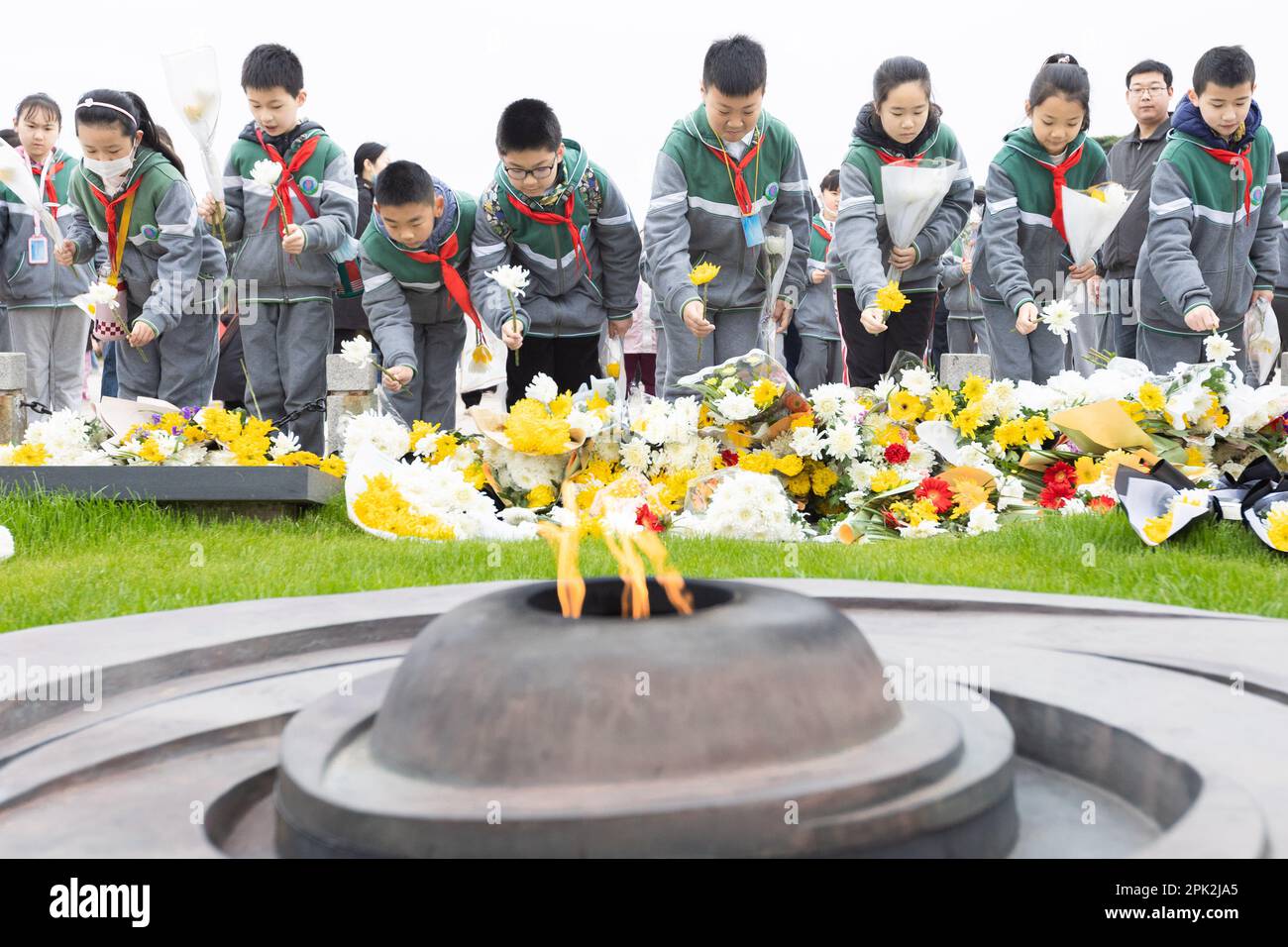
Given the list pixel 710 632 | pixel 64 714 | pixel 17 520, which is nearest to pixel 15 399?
pixel 17 520

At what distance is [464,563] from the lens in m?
4.16

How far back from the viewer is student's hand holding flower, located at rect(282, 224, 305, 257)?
6762 millimetres

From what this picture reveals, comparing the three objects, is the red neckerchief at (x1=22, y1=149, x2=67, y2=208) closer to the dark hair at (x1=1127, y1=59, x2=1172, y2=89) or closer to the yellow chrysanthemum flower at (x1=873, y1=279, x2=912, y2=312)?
the yellow chrysanthemum flower at (x1=873, y1=279, x2=912, y2=312)

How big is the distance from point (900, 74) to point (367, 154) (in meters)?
4.17

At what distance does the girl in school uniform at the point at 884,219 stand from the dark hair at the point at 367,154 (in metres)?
3.74

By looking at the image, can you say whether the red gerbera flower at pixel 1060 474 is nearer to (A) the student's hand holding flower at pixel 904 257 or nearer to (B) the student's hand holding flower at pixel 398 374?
(A) the student's hand holding flower at pixel 904 257

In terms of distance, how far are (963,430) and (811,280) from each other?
3.94 meters

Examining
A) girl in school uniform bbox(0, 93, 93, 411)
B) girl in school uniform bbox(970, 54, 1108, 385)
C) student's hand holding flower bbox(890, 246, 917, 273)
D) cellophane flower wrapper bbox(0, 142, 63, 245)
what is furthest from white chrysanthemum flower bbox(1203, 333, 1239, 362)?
girl in school uniform bbox(0, 93, 93, 411)

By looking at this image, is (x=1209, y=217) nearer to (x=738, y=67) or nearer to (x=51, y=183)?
(x=738, y=67)

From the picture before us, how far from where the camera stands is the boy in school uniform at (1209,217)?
6.61 metres

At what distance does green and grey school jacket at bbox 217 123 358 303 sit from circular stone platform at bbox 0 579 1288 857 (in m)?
4.79

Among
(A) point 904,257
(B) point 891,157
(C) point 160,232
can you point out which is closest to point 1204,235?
(A) point 904,257

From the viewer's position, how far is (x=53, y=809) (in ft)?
5.93

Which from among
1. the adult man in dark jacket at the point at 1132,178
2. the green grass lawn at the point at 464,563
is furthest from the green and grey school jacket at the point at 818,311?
the green grass lawn at the point at 464,563
